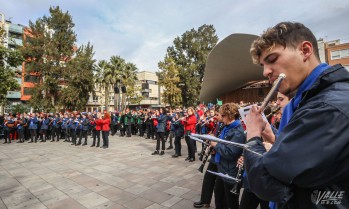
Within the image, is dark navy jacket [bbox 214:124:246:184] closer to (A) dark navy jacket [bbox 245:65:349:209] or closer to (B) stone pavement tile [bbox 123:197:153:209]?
(B) stone pavement tile [bbox 123:197:153:209]

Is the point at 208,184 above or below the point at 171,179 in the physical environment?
above

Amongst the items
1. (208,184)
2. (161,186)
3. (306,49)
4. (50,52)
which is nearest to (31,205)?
(161,186)

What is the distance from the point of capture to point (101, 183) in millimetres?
6348

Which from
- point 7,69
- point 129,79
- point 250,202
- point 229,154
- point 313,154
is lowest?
point 250,202

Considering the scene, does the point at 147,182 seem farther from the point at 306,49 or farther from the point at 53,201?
the point at 306,49

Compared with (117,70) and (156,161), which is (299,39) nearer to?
(156,161)

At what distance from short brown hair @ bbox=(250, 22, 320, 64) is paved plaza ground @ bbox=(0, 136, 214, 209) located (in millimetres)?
4173

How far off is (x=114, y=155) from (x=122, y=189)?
498 centimetres

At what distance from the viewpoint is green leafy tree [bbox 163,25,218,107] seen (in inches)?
1781

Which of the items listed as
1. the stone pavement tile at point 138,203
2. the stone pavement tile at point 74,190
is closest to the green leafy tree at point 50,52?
the stone pavement tile at point 74,190

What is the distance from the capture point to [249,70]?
28719 mm

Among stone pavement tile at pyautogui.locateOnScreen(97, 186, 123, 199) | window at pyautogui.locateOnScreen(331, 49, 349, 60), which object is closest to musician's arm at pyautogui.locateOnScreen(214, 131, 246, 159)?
stone pavement tile at pyautogui.locateOnScreen(97, 186, 123, 199)

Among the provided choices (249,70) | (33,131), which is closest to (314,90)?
(33,131)

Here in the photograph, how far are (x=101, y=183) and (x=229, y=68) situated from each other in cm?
2501
